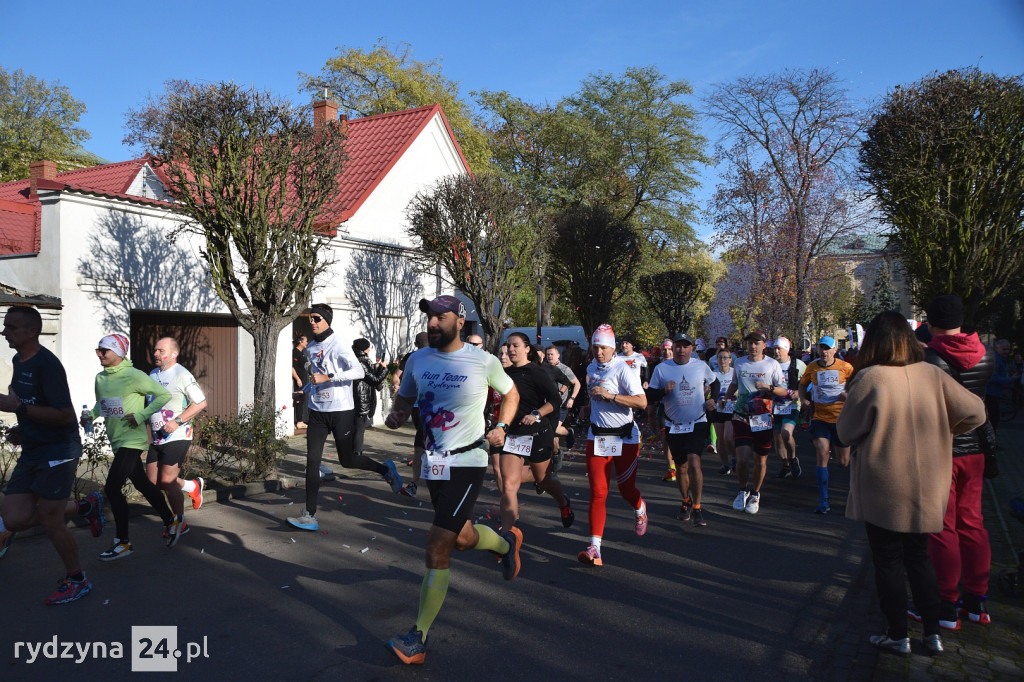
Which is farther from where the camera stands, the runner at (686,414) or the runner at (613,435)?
the runner at (686,414)

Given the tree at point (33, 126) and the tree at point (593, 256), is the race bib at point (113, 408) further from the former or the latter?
the tree at point (33, 126)

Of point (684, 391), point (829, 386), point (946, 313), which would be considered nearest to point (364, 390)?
point (684, 391)

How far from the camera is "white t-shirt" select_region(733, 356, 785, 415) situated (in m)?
8.03

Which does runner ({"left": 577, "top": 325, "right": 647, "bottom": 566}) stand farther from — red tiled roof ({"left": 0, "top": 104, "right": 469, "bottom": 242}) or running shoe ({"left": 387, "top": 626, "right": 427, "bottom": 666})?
red tiled roof ({"left": 0, "top": 104, "right": 469, "bottom": 242})

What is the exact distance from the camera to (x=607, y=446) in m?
6.18

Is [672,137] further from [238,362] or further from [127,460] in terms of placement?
[127,460]

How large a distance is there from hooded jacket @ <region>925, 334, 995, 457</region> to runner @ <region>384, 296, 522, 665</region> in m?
2.78

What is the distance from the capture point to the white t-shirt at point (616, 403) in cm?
627

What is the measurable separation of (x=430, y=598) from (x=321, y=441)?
331 centimetres

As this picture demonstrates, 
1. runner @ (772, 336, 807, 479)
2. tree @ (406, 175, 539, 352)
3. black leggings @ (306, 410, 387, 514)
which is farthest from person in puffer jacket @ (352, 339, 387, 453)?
tree @ (406, 175, 539, 352)

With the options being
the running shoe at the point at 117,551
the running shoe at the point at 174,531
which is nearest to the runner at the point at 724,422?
the running shoe at the point at 174,531

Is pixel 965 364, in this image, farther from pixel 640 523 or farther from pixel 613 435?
pixel 640 523

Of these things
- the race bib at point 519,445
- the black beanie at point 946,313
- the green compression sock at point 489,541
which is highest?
the black beanie at point 946,313

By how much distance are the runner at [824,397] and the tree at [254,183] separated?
6.68 m
